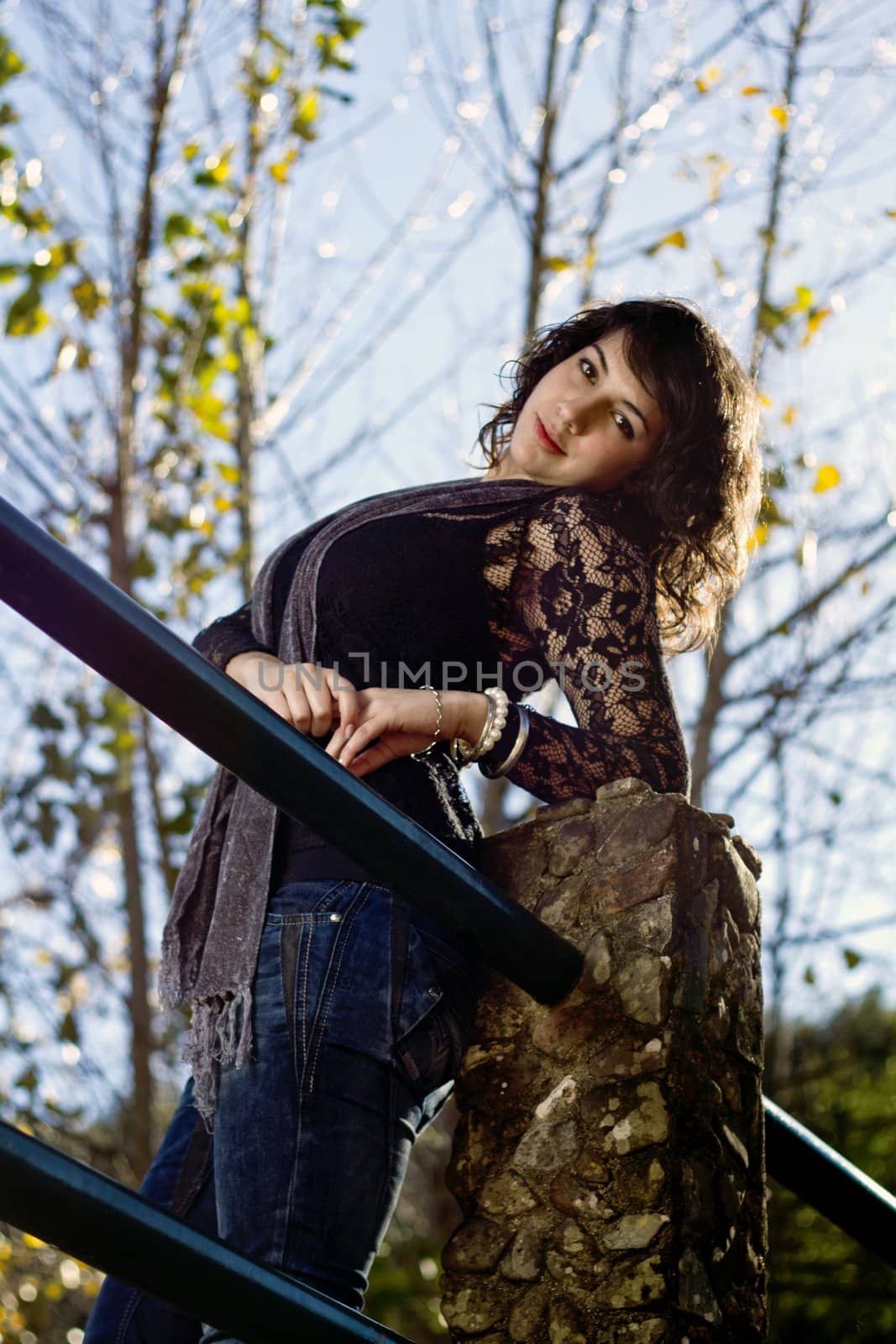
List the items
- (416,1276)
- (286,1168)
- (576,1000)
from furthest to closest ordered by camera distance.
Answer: (416,1276) → (576,1000) → (286,1168)

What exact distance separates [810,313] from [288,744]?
3.60 meters

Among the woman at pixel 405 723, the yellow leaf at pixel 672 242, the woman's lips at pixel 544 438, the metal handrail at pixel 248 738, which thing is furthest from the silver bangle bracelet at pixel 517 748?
the yellow leaf at pixel 672 242

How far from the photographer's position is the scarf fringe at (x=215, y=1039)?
1.41m

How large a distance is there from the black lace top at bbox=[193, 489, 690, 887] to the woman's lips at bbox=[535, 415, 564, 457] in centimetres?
15

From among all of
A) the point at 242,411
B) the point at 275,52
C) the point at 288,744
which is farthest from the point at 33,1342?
the point at 275,52

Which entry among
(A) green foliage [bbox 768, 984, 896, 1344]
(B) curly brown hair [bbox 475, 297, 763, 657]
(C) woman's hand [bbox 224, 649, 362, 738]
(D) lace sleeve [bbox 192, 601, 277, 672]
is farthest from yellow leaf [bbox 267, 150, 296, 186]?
(A) green foliage [bbox 768, 984, 896, 1344]

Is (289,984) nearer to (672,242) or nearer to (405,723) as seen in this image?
(405,723)

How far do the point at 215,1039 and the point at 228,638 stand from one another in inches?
22.2

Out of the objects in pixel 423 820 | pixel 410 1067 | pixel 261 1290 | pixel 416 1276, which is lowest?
pixel 261 1290

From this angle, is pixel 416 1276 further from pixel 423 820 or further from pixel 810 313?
pixel 423 820

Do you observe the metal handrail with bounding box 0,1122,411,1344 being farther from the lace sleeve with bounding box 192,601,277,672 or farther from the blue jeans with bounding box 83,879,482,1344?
the lace sleeve with bounding box 192,601,277,672

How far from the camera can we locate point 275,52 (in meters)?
4.47

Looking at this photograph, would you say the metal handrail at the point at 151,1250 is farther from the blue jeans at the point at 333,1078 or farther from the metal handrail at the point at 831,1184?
the metal handrail at the point at 831,1184

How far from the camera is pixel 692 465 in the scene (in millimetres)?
1931
